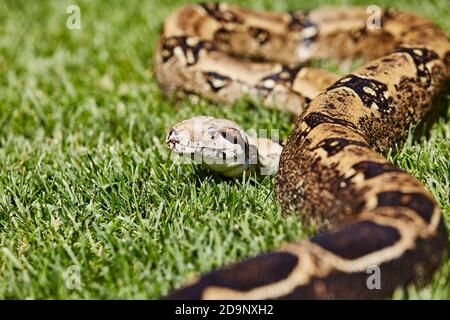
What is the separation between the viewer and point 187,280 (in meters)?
3.78

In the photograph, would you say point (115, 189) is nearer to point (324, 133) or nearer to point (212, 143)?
point (212, 143)

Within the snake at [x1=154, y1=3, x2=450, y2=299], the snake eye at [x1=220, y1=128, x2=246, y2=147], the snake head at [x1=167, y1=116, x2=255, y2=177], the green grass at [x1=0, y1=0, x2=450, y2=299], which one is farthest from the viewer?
the snake eye at [x1=220, y1=128, x2=246, y2=147]

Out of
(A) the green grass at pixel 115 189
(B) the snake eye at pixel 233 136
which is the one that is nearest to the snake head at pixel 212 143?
(B) the snake eye at pixel 233 136

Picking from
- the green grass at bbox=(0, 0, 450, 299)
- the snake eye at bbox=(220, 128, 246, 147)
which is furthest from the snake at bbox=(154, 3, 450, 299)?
the green grass at bbox=(0, 0, 450, 299)

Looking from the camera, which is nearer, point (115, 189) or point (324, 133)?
point (324, 133)

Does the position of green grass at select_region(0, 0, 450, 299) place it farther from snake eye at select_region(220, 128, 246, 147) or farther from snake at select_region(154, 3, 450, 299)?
snake eye at select_region(220, 128, 246, 147)

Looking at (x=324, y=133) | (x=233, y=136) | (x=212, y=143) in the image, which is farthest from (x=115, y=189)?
(x=324, y=133)

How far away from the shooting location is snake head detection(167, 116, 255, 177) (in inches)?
187

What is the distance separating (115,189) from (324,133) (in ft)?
5.29

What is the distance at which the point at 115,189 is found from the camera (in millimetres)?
4988

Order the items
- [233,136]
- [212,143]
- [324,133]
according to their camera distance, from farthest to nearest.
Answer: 1. [233,136]
2. [212,143]
3. [324,133]

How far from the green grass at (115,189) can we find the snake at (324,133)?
21 cm

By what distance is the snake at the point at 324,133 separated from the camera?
3.46 meters

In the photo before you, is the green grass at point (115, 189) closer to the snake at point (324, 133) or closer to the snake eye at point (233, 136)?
the snake at point (324, 133)
